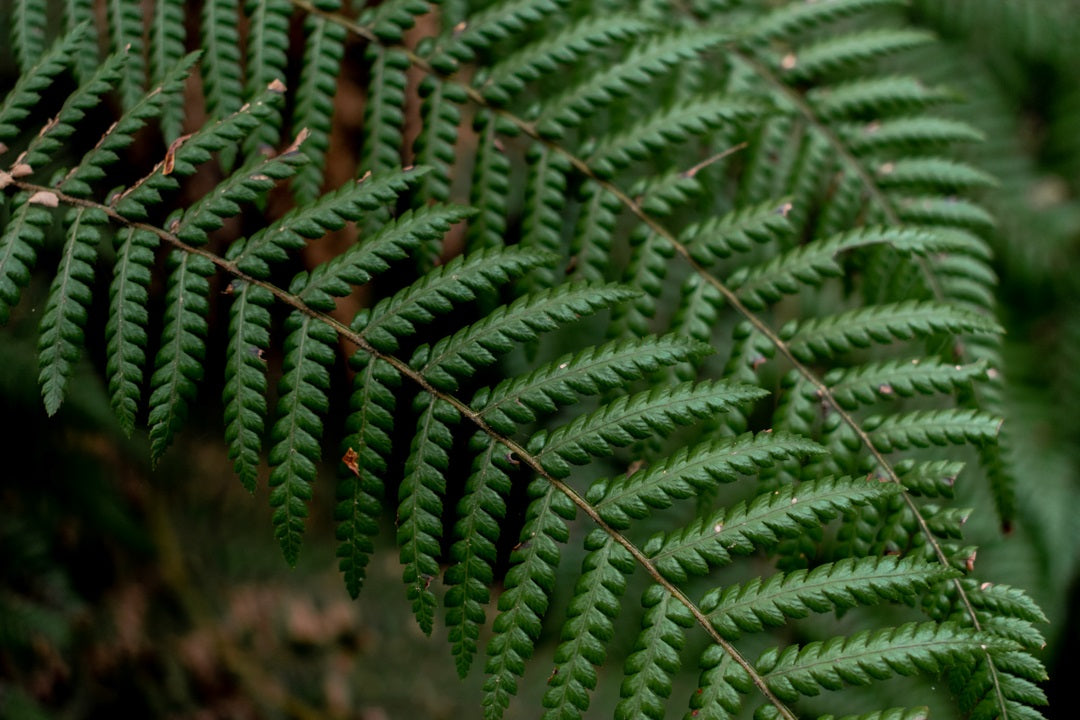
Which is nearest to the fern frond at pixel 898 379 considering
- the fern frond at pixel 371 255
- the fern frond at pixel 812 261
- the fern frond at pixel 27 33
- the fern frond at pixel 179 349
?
the fern frond at pixel 812 261

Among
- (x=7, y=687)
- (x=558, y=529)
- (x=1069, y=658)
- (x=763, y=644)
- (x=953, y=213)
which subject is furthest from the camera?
(x=1069, y=658)

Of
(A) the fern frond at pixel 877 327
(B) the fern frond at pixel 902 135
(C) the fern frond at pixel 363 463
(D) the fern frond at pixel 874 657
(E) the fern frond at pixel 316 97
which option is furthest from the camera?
(B) the fern frond at pixel 902 135

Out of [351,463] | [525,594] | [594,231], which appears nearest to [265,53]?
[594,231]

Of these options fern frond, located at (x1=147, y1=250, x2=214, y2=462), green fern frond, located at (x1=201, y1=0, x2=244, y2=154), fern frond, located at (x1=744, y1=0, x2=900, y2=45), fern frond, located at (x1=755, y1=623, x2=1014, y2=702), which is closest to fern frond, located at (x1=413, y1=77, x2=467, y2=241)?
green fern frond, located at (x1=201, y1=0, x2=244, y2=154)

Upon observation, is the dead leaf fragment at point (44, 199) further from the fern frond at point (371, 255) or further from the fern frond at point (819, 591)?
the fern frond at point (819, 591)

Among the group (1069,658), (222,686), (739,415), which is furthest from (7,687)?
(1069,658)

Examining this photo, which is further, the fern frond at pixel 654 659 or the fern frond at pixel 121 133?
the fern frond at pixel 121 133

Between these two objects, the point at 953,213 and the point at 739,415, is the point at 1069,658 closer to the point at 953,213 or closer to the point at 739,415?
the point at 953,213

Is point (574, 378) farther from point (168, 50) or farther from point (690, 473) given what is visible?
point (168, 50)
